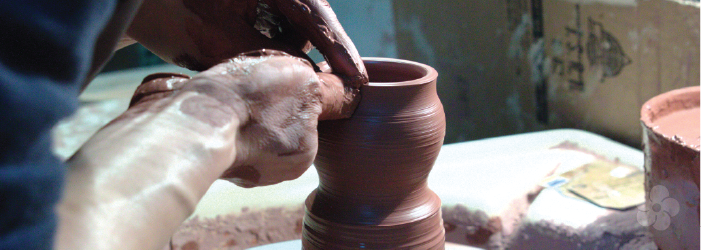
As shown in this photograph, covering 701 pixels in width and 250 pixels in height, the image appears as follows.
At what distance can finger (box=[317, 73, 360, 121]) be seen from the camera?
2.98 feet

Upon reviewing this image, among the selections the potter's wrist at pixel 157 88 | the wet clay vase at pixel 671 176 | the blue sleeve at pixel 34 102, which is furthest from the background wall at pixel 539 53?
the blue sleeve at pixel 34 102

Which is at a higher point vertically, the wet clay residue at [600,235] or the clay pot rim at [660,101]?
the clay pot rim at [660,101]

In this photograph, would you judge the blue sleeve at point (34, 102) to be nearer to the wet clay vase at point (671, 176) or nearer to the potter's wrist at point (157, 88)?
the potter's wrist at point (157, 88)

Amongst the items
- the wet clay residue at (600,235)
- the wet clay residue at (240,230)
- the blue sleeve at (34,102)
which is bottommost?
the wet clay residue at (600,235)

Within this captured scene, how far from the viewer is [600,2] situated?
2.28 meters

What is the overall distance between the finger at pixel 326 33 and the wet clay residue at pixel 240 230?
0.83 metres

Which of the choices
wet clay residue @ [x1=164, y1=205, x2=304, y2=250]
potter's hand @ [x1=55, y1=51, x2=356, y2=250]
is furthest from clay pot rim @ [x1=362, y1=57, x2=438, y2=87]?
wet clay residue @ [x1=164, y1=205, x2=304, y2=250]

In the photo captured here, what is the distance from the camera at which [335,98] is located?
936mm

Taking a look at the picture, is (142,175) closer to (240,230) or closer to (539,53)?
(240,230)

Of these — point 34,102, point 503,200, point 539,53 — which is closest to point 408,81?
point 34,102

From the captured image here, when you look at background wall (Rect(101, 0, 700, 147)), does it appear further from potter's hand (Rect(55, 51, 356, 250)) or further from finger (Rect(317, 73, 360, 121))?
potter's hand (Rect(55, 51, 356, 250))

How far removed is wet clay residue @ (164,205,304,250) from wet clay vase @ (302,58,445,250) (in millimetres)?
583

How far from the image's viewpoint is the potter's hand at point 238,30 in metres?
0.98

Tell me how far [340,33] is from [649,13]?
5.24 feet
